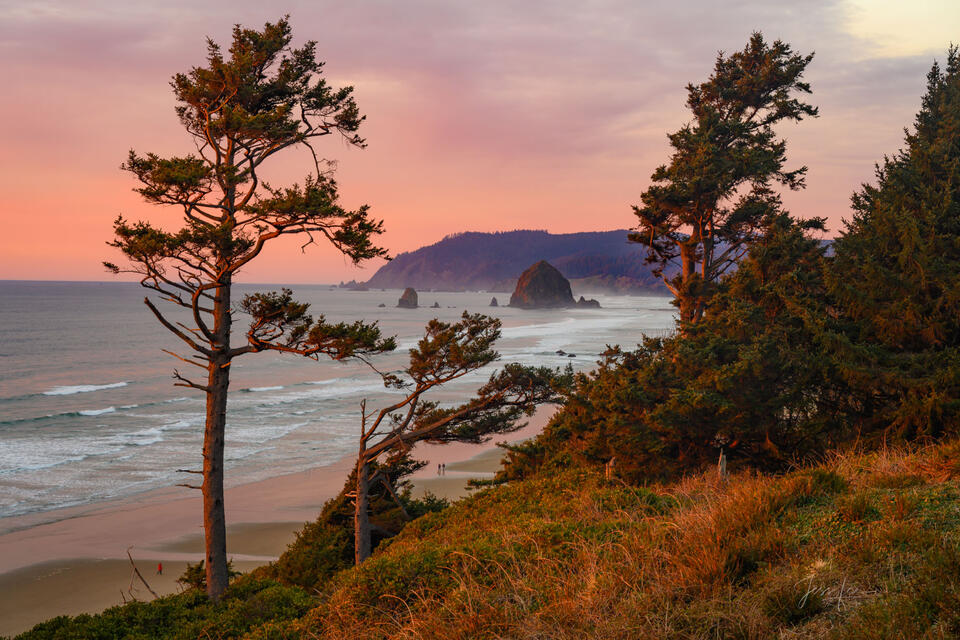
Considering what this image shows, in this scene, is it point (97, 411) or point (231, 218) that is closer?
point (231, 218)

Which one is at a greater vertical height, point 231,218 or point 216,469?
point 231,218

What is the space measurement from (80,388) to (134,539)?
31844 mm

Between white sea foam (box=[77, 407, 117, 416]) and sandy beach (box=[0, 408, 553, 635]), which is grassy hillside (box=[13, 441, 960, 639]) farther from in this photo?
white sea foam (box=[77, 407, 117, 416])

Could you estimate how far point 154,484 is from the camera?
2530 cm

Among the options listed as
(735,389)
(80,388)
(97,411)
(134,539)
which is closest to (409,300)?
(80,388)

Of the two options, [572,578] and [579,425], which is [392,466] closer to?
[579,425]

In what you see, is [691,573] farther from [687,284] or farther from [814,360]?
[687,284]

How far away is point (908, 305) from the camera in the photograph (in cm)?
1144

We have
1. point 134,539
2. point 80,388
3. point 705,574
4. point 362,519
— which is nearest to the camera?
point 705,574

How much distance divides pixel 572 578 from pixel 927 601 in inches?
81.7

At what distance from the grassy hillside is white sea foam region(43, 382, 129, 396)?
4592 cm

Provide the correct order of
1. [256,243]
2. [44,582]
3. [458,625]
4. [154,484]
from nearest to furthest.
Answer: [458,625], [256,243], [44,582], [154,484]

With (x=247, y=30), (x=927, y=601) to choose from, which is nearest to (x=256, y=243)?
(x=247, y=30)

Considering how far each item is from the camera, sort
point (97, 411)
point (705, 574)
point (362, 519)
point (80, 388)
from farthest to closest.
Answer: point (80, 388) < point (97, 411) < point (362, 519) < point (705, 574)
